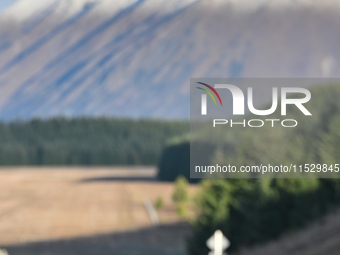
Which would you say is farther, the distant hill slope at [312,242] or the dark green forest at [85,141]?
the dark green forest at [85,141]

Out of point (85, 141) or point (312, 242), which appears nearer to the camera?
point (312, 242)

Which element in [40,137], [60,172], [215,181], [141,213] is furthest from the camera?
[40,137]

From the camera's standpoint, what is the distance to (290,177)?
1595 cm

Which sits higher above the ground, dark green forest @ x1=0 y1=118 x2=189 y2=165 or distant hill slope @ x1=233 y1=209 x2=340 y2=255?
distant hill slope @ x1=233 y1=209 x2=340 y2=255

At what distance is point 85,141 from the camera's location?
111438 mm

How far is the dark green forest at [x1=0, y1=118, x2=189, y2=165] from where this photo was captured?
3999 inches

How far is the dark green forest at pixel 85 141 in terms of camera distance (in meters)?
102

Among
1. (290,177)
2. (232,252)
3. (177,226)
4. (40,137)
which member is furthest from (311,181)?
(40,137)

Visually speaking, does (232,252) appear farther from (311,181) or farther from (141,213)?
(141,213)

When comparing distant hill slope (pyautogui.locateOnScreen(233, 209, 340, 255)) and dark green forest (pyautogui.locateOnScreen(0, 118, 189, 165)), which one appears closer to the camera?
distant hill slope (pyautogui.locateOnScreen(233, 209, 340, 255))

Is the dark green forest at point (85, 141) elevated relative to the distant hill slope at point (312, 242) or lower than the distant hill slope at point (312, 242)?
lower

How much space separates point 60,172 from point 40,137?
25.9 meters

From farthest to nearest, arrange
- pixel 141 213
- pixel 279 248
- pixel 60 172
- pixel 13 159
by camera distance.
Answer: pixel 13 159
pixel 60 172
pixel 141 213
pixel 279 248

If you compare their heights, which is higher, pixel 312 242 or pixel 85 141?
pixel 312 242
